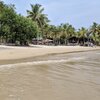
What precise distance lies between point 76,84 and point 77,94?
2.09 meters

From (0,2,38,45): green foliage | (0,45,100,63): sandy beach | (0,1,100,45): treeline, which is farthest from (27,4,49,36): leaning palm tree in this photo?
(0,45,100,63): sandy beach

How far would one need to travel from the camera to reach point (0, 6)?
151 ft

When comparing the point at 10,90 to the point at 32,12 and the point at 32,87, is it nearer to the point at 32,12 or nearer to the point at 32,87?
the point at 32,87

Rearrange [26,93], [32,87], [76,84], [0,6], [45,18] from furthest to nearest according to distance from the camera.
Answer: [45,18], [0,6], [76,84], [32,87], [26,93]

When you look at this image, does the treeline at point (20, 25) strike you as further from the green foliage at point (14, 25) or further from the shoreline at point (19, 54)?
the shoreline at point (19, 54)

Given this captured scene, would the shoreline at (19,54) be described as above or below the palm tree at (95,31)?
below

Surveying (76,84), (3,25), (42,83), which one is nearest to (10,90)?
(42,83)

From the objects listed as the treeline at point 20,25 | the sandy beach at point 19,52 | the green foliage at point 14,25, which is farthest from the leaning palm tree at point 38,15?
the sandy beach at point 19,52

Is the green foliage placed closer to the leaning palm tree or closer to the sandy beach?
the sandy beach

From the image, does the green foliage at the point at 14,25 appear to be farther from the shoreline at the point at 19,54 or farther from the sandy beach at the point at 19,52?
the shoreline at the point at 19,54

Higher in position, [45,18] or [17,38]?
[45,18]

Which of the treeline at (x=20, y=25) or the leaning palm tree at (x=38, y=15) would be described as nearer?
the treeline at (x=20, y=25)

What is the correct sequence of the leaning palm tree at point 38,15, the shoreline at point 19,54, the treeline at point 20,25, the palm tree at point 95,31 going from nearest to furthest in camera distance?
the shoreline at point 19,54 < the treeline at point 20,25 < the leaning palm tree at point 38,15 < the palm tree at point 95,31

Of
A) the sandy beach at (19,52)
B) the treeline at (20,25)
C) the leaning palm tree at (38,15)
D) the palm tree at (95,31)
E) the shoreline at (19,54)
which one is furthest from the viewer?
the palm tree at (95,31)
